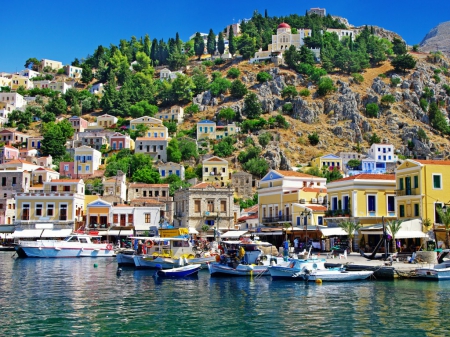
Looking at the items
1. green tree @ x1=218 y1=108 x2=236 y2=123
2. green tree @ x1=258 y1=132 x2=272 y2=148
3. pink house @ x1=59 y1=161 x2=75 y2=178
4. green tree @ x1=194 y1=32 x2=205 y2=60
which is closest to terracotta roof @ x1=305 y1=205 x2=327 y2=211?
pink house @ x1=59 y1=161 x2=75 y2=178

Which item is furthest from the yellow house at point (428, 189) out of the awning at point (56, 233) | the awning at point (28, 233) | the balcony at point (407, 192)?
the awning at point (28, 233)

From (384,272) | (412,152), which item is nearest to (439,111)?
(412,152)

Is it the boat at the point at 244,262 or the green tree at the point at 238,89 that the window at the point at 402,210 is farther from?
the green tree at the point at 238,89

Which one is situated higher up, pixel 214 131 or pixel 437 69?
pixel 437 69

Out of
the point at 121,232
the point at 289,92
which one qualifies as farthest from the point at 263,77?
the point at 121,232

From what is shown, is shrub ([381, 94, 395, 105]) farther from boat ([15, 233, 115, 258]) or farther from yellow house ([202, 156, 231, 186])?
boat ([15, 233, 115, 258])

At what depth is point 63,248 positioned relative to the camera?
5372cm

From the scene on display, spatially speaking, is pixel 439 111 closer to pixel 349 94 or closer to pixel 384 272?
pixel 349 94

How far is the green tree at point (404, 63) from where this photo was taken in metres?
145

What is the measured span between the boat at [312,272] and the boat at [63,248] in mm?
27234

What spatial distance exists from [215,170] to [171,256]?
6219 cm

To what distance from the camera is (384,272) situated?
1225 inches

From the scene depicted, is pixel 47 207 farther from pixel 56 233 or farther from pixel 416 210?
pixel 416 210

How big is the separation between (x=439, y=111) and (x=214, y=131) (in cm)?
5557
